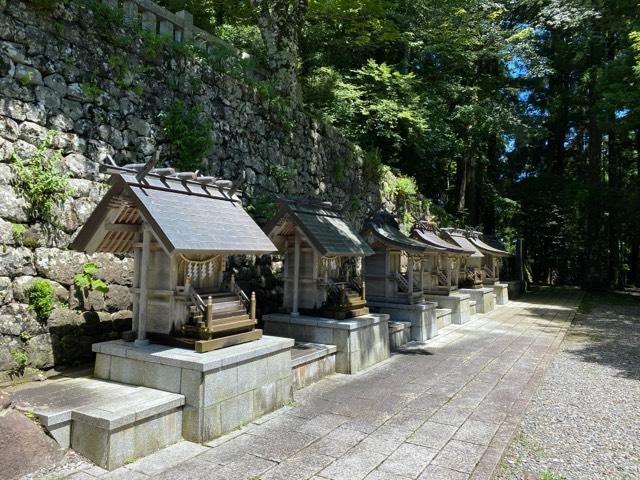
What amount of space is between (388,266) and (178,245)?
6792 mm

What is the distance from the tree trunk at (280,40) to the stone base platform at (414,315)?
220 inches

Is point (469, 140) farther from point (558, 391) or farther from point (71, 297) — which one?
point (71, 297)

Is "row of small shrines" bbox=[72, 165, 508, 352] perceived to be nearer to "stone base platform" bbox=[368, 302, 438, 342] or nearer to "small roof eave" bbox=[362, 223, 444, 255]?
"small roof eave" bbox=[362, 223, 444, 255]

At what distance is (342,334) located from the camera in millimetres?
7352

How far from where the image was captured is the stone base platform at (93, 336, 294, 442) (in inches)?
178

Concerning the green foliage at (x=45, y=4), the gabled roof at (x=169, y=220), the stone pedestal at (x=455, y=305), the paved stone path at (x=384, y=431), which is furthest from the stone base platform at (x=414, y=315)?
the green foliage at (x=45, y=4)

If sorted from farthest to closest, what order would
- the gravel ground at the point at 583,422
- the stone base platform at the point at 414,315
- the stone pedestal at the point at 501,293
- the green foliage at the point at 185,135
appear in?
the stone pedestal at the point at 501,293 < the stone base platform at the point at 414,315 < the green foliage at the point at 185,135 < the gravel ground at the point at 583,422

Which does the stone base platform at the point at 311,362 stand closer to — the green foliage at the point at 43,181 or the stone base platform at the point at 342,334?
the stone base platform at the point at 342,334

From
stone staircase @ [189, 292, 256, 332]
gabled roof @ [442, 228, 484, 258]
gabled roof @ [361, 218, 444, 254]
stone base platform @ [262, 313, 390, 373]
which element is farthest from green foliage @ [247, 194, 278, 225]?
gabled roof @ [442, 228, 484, 258]

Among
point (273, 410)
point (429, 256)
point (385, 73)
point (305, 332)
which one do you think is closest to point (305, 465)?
point (273, 410)

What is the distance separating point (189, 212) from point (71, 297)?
7.44ft

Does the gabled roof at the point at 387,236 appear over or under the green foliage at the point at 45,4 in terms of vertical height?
under

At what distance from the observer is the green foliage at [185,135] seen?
25.1 ft

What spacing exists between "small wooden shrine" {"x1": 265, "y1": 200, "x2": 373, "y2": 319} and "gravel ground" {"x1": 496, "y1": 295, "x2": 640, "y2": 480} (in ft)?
11.1
